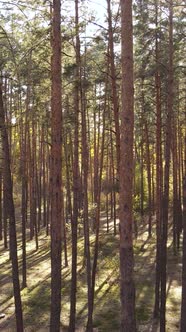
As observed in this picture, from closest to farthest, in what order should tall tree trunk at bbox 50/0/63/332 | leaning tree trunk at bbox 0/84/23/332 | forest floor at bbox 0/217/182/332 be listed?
tall tree trunk at bbox 50/0/63/332, leaning tree trunk at bbox 0/84/23/332, forest floor at bbox 0/217/182/332

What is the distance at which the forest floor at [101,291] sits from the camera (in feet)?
46.1

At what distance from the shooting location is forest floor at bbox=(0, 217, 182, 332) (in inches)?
553

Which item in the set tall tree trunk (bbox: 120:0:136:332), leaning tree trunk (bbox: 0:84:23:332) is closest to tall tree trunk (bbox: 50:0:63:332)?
leaning tree trunk (bbox: 0:84:23:332)

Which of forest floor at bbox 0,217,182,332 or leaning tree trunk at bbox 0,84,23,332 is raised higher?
leaning tree trunk at bbox 0,84,23,332

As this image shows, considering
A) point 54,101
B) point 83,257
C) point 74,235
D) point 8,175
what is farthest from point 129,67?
point 83,257

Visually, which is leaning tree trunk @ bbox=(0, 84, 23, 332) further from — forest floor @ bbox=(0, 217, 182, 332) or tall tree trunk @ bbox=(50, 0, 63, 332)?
forest floor @ bbox=(0, 217, 182, 332)

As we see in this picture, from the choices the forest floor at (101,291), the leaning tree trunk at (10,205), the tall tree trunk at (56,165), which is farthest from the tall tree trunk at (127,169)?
the forest floor at (101,291)

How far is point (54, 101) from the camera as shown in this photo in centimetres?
927

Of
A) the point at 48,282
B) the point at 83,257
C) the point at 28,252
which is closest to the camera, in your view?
the point at 48,282

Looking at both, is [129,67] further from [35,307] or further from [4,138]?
[35,307]

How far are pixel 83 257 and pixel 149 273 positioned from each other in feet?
14.7

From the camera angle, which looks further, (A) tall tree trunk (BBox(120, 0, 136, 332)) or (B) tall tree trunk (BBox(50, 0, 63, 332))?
(B) tall tree trunk (BBox(50, 0, 63, 332))

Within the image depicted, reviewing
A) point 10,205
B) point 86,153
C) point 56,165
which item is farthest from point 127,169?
point 86,153

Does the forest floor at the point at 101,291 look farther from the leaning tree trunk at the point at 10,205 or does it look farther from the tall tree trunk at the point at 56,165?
the tall tree trunk at the point at 56,165
